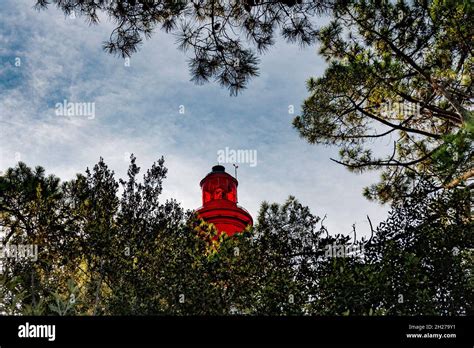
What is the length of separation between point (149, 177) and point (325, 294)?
384 centimetres

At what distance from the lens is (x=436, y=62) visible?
32.0ft

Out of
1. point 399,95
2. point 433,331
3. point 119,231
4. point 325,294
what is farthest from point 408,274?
point 399,95

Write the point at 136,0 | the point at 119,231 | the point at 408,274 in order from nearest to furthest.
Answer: the point at 408,274 < the point at 136,0 < the point at 119,231

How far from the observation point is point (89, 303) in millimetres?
6914

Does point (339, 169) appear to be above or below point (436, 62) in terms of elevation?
below

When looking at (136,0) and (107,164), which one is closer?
(136,0)

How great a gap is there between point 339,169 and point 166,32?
20.2ft

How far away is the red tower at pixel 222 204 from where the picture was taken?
21219 millimetres

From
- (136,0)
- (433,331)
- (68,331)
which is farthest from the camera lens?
(136,0)

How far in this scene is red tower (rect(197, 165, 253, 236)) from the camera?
21219mm

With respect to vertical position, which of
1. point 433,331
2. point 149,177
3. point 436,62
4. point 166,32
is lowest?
point 433,331

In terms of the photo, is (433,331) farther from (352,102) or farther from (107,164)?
(352,102)

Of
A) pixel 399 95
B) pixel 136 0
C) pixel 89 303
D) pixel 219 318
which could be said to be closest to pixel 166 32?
pixel 136 0

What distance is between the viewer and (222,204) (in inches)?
859
